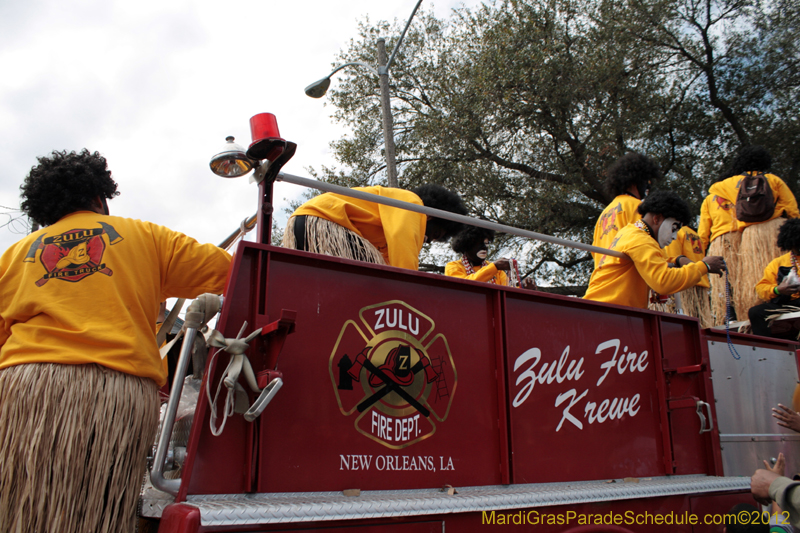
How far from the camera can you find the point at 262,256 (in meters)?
2.26

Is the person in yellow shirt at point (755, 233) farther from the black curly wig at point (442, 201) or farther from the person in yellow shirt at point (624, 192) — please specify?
the black curly wig at point (442, 201)

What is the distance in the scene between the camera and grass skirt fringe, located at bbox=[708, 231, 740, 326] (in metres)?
6.59

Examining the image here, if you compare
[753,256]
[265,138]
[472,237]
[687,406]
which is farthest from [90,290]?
[753,256]

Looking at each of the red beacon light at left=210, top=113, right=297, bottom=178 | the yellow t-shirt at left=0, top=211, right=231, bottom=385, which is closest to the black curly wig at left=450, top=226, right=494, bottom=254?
the red beacon light at left=210, top=113, right=297, bottom=178

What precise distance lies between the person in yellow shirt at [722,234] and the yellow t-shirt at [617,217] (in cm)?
182

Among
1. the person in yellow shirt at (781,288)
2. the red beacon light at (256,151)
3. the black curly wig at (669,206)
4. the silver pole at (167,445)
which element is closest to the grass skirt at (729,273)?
the person in yellow shirt at (781,288)

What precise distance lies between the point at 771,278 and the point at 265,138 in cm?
567

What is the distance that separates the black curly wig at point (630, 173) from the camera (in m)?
5.55

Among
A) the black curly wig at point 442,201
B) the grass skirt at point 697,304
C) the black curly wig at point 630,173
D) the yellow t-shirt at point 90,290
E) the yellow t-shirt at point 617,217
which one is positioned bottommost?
the yellow t-shirt at point 90,290

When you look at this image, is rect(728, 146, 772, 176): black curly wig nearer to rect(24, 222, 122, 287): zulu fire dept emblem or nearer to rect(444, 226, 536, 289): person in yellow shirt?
rect(444, 226, 536, 289): person in yellow shirt

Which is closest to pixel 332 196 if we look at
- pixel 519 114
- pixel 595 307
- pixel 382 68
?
pixel 595 307

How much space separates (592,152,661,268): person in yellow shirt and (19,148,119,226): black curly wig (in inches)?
163

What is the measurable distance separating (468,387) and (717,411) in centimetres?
190

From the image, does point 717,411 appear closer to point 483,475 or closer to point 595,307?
point 595,307
